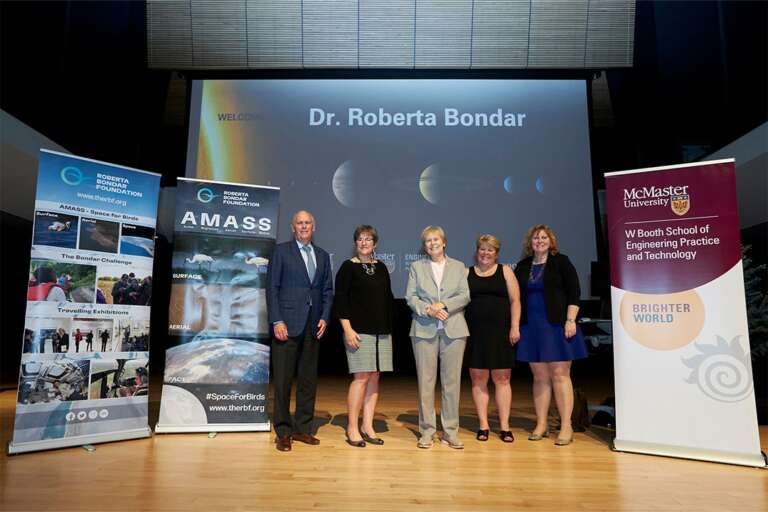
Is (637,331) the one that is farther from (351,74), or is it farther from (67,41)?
(67,41)

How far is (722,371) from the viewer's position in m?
2.81

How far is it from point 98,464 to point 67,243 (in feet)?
4.37

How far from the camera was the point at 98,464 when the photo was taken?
2.68m

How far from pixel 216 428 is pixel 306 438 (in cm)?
70

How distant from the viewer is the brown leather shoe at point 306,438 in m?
3.14

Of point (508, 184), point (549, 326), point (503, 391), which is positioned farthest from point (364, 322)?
point (508, 184)

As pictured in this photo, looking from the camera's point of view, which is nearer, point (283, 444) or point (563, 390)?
point (283, 444)

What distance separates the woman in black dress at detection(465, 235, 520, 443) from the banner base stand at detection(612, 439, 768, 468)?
700 millimetres

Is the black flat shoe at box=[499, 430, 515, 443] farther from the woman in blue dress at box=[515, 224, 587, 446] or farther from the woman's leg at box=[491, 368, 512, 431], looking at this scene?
the woman in blue dress at box=[515, 224, 587, 446]

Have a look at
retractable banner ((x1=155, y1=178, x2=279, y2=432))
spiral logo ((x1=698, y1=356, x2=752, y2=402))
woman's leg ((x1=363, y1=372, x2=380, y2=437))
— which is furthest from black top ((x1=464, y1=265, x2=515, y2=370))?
Answer: retractable banner ((x1=155, y1=178, x2=279, y2=432))

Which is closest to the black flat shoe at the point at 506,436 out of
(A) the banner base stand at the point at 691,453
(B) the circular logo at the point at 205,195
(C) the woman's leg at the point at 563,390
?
(C) the woman's leg at the point at 563,390

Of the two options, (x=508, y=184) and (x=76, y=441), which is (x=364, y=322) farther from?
(x=508, y=184)

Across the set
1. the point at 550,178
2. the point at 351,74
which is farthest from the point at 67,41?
the point at 550,178

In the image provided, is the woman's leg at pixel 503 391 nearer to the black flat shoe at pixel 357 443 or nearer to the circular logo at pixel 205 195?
the black flat shoe at pixel 357 443
